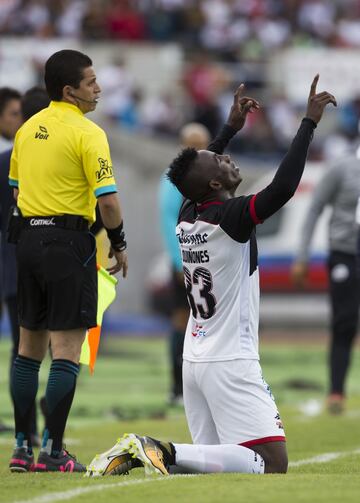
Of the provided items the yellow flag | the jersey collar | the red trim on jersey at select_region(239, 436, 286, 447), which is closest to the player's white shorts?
the red trim on jersey at select_region(239, 436, 286, 447)

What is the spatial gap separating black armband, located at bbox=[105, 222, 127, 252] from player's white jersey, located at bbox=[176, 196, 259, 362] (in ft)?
1.56

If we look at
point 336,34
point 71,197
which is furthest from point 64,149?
point 336,34

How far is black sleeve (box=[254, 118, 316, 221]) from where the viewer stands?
6922 millimetres

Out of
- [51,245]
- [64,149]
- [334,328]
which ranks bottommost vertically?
[334,328]

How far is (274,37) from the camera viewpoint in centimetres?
2848

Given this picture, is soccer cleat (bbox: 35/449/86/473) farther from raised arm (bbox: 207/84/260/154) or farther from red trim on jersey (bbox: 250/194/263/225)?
raised arm (bbox: 207/84/260/154)

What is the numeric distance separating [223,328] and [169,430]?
382cm

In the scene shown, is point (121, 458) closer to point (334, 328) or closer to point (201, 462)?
point (201, 462)

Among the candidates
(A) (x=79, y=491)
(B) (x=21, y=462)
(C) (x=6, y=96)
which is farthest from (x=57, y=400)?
(C) (x=6, y=96)

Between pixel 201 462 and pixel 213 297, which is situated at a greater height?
pixel 213 297

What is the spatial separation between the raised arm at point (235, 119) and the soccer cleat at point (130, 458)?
189cm

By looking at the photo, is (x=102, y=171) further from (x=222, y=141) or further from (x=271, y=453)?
(x=271, y=453)

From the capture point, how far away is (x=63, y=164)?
764 centimetres

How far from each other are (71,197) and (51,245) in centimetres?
28
